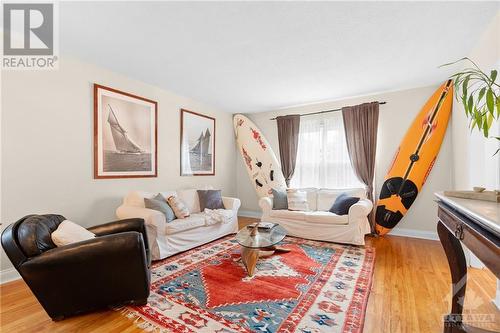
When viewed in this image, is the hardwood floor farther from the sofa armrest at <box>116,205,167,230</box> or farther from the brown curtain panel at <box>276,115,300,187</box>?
the brown curtain panel at <box>276,115,300,187</box>

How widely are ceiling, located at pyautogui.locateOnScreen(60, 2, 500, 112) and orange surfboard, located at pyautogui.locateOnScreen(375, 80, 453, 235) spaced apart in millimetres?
414

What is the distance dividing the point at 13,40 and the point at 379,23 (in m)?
3.65

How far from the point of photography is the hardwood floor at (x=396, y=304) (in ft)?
5.24

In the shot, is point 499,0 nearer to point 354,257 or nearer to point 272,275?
point 354,257

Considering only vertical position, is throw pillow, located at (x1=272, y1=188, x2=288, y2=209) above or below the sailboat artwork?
below

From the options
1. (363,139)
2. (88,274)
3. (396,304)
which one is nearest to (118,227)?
(88,274)

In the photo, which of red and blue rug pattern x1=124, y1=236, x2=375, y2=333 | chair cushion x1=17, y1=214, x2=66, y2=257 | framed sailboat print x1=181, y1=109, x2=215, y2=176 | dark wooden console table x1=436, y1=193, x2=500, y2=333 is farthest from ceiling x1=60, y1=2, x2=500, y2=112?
red and blue rug pattern x1=124, y1=236, x2=375, y2=333

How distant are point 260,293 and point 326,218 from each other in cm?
173

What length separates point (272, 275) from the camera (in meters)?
2.32

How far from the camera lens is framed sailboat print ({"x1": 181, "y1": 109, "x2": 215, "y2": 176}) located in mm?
4213

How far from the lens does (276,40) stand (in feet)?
7.59

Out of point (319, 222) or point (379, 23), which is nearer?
point (379, 23)

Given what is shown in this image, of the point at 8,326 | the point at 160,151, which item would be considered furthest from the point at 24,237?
the point at 160,151

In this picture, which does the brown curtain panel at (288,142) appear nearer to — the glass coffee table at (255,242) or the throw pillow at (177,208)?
the glass coffee table at (255,242)
